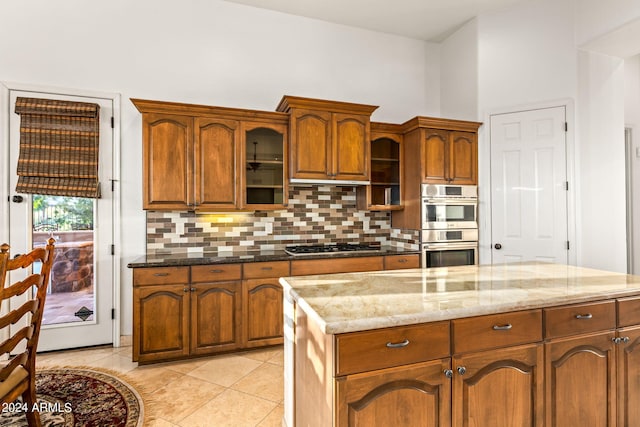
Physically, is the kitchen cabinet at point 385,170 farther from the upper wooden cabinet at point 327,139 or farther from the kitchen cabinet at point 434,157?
the upper wooden cabinet at point 327,139

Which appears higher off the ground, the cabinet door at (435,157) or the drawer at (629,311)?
the cabinet door at (435,157)

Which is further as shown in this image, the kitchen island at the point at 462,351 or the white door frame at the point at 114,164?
the white door frame at the point at 114,164

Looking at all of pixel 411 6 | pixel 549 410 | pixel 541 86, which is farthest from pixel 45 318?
pixel 541 86

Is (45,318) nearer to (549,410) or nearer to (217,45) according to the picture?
(217,45)

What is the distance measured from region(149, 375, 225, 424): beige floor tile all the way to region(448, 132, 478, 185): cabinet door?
301 cm

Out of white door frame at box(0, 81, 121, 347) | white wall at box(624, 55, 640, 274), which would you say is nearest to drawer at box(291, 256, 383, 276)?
white door frame at box(0, 81, 121, 347)

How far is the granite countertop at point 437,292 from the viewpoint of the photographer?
127 cm

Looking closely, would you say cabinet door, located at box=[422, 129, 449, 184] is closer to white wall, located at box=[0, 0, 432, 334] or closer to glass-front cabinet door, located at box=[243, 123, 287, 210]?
white wall, located at box=[0, 0, 432, 334]

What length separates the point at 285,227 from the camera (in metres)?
3.68

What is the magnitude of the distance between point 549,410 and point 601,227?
2458mm

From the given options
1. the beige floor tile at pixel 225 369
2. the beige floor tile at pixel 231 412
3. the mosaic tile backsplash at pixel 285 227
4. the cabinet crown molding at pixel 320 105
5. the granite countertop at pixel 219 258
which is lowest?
the beige floor tile at pixel 231 412

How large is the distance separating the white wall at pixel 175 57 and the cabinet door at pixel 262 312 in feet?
3.93

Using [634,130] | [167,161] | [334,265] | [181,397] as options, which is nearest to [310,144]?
[334,265]

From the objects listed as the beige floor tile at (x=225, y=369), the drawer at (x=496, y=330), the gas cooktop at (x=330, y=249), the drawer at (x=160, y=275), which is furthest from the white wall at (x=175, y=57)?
the drawer at (x=496, y=330)
